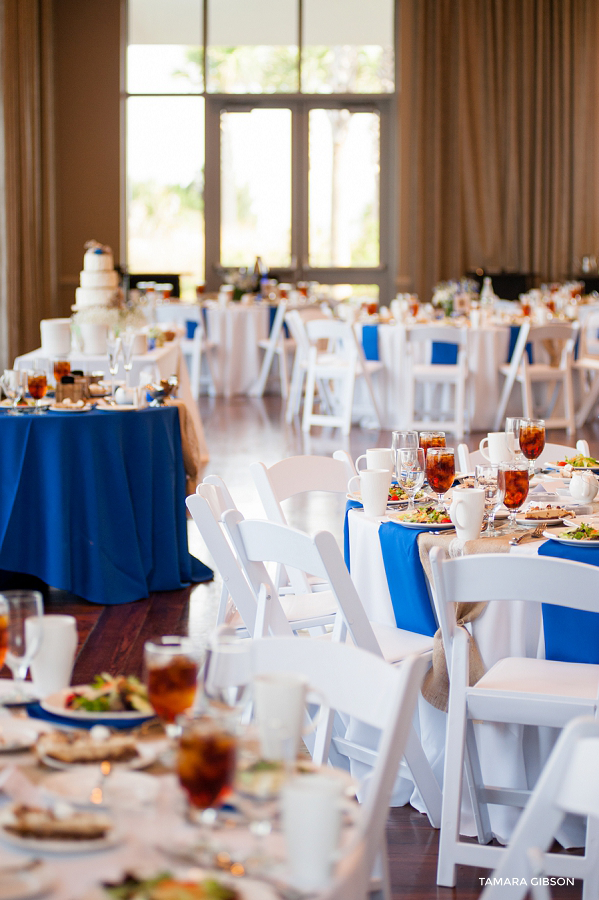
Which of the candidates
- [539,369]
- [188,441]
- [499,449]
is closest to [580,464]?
[499,449]

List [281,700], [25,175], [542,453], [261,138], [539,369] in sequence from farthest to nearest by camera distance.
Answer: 1. [261,138]
2. [25,175]
3. [539,369]
4. [542,453]
5. [281,700]

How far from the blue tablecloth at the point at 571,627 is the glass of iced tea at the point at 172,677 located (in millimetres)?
1347

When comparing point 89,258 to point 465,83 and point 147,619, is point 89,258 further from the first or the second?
point 465,83

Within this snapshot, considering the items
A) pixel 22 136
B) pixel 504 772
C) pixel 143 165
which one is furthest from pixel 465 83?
pixel 504 772

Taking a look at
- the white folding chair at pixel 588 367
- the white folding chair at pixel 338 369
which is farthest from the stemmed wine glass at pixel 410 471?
the white folding chair at pixel 588 367

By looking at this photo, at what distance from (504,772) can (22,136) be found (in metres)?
11.5

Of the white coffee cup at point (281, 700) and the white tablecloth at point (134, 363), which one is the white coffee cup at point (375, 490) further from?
the white tablecloth at point (134, 363)

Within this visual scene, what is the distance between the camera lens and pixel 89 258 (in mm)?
6602

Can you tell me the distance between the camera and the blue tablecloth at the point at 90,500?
436 centimetres

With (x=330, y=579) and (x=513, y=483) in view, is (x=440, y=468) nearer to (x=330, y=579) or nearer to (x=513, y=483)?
(x=513, y=483)

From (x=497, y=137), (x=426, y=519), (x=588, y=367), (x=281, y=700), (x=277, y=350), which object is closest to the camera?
(x=281, y=700)

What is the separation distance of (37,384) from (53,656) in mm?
3116

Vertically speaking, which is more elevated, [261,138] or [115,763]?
[261,138]

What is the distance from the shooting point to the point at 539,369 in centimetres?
880
